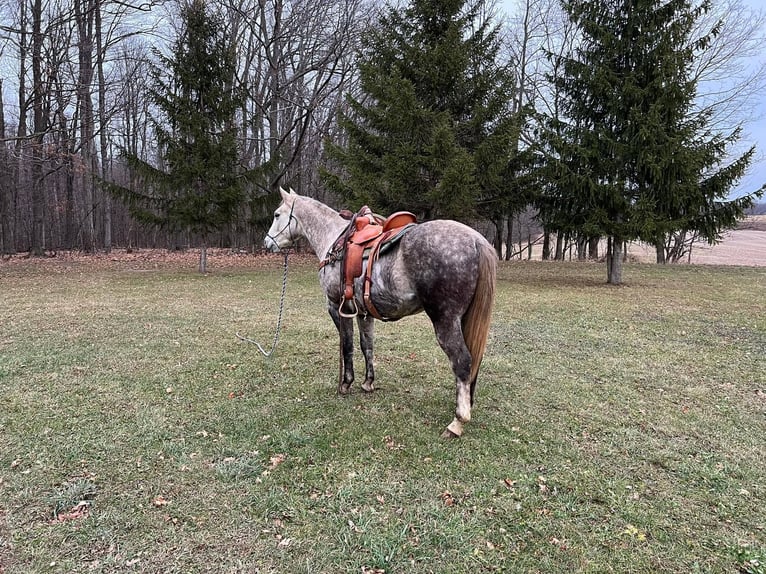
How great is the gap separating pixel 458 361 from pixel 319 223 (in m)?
1.94

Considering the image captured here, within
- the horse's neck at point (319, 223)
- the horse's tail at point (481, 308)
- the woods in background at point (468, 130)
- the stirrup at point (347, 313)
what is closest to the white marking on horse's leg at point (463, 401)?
the horse's tail at point (481, 308)

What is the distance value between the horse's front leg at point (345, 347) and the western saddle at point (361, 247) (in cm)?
21

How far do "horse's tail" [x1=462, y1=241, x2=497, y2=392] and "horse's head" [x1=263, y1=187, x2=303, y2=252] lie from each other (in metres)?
2.05

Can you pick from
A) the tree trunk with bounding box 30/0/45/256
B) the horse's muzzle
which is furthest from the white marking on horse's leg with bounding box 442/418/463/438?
the tree trunk with bounding box 30/0/45/256

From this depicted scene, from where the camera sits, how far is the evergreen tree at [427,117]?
1165 cm

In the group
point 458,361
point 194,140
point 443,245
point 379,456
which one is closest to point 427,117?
point 194,140

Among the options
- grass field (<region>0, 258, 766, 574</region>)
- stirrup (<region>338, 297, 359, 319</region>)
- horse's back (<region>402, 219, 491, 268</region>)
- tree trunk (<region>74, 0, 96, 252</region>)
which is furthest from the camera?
tree trunk (<region>74, 0, 96, 252</region>)

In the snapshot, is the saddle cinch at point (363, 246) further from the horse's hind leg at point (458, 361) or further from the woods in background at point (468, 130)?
the woods in background at point (468, 130)

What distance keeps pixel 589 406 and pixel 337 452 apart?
2.38 meters

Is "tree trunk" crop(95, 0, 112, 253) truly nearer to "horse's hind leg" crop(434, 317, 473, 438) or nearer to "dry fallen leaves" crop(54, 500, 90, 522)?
"dry fallen leaves" crop(54, 500, 90, 522)

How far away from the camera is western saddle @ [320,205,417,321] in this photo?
3467 mm

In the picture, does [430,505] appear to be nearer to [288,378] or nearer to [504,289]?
[288,378]

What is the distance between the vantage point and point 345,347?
409 centimetres

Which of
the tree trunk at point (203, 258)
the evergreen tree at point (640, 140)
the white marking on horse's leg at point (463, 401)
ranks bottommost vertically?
the white marking on horse's leg at point (463, 401)
